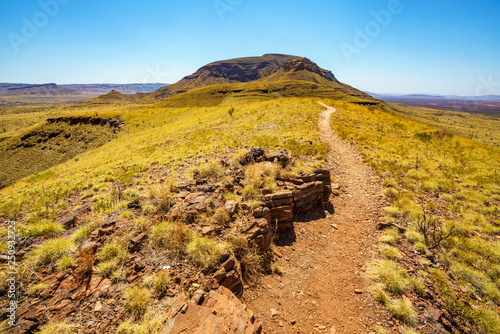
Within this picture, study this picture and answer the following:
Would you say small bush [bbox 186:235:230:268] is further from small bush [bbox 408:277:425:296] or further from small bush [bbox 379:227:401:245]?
small bush [bbox 379:227:401:245]

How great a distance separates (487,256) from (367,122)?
879 inches

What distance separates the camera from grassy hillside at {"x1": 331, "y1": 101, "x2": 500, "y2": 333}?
5.89m

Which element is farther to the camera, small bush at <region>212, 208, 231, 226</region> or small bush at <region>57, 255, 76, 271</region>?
small bush at <region>212, 208, 231, 226</region>

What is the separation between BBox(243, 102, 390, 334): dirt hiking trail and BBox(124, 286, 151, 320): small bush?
8.84ft

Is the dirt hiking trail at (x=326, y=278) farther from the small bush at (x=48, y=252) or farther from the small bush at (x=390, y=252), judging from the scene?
the small bush at (x=48, y=252)

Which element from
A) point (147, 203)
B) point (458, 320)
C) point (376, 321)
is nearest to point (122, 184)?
point (147, 203)

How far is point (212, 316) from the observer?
422cm

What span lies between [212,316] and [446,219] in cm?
1139

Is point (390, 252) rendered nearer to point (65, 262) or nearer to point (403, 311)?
point (403, 311)

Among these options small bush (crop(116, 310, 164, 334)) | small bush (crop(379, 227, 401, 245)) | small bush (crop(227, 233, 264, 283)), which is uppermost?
small bush (crop(116, 310, 164, 334))

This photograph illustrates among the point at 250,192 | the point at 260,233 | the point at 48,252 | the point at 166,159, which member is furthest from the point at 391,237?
the point at 166,159

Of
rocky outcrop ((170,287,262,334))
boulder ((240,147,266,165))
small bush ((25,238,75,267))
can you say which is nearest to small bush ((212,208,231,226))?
rocky outcrop ((170,287,262,334))

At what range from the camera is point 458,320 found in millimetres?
5316

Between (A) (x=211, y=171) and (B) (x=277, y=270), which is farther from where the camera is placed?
(A) (x=211, y=171)
